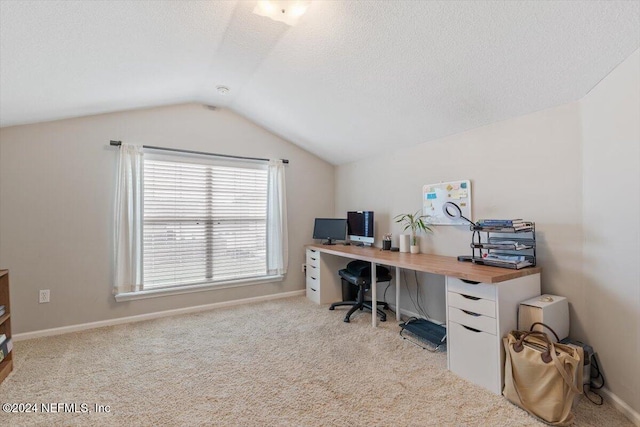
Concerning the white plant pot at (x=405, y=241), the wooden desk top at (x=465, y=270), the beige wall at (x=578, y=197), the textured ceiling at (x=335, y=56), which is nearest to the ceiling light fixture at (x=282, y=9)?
the textured ceiling at (x=335, y=56)

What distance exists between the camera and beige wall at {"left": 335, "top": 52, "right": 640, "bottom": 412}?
153 cm

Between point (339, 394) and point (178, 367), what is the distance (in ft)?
3.86

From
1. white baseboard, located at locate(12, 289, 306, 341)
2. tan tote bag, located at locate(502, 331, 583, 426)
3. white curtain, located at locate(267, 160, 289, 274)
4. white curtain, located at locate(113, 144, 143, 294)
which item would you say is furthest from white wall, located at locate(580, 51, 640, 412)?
white curtain, located at locate(113, 144, 143, 294)

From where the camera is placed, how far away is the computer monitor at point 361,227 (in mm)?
3462

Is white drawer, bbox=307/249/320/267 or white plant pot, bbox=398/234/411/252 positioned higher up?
white plant pot, bbox=398/234/411/252

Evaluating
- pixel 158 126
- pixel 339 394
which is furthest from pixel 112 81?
pixel 339 394

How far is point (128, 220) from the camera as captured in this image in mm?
2922

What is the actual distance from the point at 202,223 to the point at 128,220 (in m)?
0.74

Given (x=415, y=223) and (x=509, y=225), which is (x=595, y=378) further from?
(x=415, y=223)

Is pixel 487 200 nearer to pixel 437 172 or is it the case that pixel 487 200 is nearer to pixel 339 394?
pixel 437 172

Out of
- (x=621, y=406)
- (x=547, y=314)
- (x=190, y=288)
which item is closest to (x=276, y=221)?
(x=190, y=288)

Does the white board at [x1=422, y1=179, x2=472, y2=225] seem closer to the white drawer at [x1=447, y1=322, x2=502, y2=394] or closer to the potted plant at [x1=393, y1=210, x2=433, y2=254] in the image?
the potted plant at [x1=393, y1=210, x2=433, y2=254]

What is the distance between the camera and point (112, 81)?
2.29m

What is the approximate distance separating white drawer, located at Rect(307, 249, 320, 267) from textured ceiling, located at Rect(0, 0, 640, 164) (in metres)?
1.64
